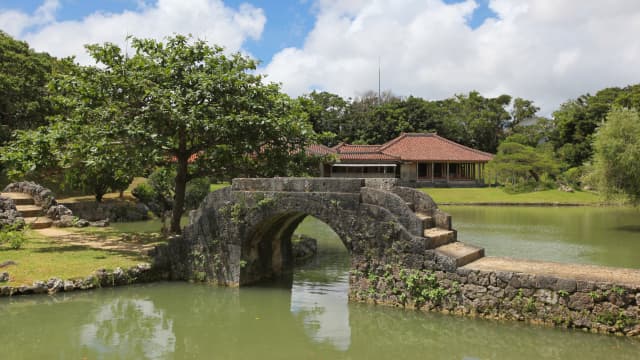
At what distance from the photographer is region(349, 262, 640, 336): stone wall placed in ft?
28.4

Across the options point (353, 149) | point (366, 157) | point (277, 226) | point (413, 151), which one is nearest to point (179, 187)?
point (277, 226)

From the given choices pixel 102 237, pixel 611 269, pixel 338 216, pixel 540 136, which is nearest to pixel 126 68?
pixel 102 237

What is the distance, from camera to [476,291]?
9781mm

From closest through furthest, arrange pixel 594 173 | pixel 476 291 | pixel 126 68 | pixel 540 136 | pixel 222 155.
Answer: pixel 476 291 → pixel 126 68 → pixel 222 155 → pixel 594 173 → pixel 540 136

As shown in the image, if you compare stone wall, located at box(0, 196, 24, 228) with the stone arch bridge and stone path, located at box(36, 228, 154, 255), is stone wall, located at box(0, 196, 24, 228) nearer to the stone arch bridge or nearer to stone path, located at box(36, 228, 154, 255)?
stone path, located at box(36, 228, 154, 255)

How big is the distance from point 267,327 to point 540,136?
57.0 meters

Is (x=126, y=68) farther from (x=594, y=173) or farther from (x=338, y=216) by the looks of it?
(x=594, y=173)

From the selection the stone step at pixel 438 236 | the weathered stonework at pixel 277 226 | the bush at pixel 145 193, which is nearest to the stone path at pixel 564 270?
the stone step at pixel 438 236

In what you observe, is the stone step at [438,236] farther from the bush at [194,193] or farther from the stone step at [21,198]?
the bush at [194,193]

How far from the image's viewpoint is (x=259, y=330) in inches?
387

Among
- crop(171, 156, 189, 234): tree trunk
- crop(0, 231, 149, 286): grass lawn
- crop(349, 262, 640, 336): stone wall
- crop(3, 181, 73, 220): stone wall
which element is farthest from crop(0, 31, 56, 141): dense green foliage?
crop(349, 262, 640, 336): stone wall

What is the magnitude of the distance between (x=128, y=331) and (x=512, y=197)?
35241 millimetres

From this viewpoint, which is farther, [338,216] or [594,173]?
[594,173]

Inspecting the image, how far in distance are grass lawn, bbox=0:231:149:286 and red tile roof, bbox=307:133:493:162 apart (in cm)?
3169
